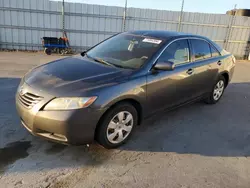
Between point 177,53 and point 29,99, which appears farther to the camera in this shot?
point 177,53

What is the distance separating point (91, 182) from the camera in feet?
8.22

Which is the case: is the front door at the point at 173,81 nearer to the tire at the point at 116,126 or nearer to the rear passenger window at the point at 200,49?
the rear passenger window at the point at 200,49

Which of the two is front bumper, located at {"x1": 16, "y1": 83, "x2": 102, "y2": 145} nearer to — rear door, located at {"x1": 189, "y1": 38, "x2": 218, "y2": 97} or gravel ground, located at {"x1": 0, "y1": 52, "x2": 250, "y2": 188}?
gravel ground, located at {"x1": 0, "y1": 52, "x2": 250, "y2": 188}

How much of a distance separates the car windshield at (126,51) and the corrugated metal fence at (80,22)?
7855 millimetres

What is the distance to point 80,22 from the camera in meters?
11.4

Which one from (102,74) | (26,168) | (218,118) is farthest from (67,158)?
(218,118)

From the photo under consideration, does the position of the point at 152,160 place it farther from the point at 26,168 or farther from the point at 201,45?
the point at 201,45

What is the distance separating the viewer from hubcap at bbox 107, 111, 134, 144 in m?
2.99

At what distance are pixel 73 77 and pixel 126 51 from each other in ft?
3.77

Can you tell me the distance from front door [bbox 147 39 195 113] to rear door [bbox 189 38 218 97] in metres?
0.15

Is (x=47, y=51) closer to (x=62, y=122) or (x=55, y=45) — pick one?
(x=55, y=45)

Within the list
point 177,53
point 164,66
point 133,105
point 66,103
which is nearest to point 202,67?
point 177,53

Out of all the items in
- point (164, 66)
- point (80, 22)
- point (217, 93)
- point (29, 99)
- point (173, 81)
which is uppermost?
point (80, 22)

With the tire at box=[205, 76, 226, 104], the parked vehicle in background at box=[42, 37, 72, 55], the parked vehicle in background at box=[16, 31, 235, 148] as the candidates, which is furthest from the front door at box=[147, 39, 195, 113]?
the parked vehicle in background at box=[42, 37, 72, 55]
